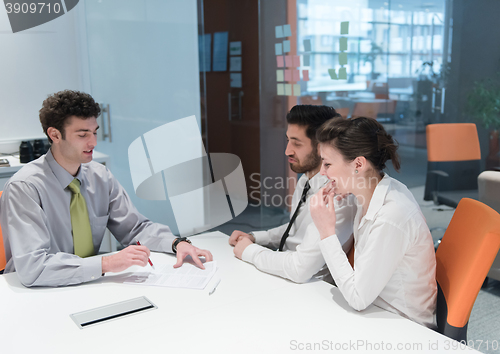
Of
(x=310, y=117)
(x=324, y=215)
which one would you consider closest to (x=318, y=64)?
(x=310, y=117)

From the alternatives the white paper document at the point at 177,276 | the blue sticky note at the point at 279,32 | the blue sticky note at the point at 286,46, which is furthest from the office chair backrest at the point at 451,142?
the white paper document at the point at 177,276

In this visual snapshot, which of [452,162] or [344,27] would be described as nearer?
[452,162]

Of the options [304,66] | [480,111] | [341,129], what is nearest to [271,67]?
[304,66]

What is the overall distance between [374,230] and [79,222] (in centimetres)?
121

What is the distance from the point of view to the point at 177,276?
1.67 m

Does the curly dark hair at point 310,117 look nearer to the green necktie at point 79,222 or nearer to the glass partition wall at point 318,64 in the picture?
the green necktie at point 79,222

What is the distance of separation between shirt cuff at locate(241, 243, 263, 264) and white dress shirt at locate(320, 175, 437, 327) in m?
0.35

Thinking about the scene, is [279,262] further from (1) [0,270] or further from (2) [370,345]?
(1) [0,270]

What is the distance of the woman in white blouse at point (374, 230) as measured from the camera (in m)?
1.40

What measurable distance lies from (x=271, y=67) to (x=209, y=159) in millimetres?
1068

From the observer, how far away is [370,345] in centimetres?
120

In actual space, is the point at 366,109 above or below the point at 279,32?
below

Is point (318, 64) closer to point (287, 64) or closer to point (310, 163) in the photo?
point (287, 64)

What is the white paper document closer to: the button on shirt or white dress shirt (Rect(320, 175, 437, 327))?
the button on shirt
